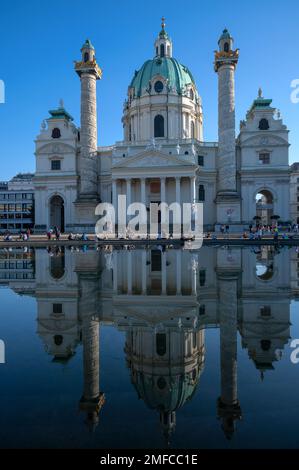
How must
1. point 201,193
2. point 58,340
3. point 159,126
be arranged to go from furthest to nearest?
point 159,126, point 201,193, point 58,340

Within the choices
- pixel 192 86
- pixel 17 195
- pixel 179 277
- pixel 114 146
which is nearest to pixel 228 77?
pixel 192 86

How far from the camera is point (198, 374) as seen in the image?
537 cm

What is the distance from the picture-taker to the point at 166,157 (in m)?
51.8

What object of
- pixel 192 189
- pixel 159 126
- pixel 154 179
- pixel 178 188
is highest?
pixel 159 126

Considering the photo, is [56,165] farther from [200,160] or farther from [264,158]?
[264,158]

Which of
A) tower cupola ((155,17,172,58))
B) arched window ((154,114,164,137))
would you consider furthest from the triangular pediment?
tower cupola ((155,17,172,58))

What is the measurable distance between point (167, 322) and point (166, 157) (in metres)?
45.9

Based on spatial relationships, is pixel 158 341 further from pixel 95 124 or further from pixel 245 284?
pixel 95 124

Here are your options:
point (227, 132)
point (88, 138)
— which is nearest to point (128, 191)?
point (88, 138)

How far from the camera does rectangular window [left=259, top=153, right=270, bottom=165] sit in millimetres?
55156

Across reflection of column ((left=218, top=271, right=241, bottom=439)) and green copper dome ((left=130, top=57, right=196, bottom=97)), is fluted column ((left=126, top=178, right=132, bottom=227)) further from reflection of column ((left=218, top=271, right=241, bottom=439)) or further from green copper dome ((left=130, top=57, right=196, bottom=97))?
reflection of column ((left=218, top=271, right=241, bottom=439))

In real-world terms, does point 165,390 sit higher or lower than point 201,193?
lower

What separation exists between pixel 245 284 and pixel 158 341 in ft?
21.9

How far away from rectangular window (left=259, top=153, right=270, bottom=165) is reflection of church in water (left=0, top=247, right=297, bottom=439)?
143 feet
